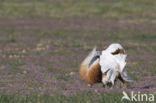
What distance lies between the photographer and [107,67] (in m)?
14.0

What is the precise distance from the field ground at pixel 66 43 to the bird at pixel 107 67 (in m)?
0.28

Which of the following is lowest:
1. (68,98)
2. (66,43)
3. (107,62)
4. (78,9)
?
(68,98)

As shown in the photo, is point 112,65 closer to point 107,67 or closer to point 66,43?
point 107,67

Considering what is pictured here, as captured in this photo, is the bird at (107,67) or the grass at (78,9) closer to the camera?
the bird at (107,67)

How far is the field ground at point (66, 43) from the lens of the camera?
550 inches

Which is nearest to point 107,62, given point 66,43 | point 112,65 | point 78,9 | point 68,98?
point 112,65

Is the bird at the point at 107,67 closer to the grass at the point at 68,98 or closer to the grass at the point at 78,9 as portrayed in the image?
the grass at the point at 68,98

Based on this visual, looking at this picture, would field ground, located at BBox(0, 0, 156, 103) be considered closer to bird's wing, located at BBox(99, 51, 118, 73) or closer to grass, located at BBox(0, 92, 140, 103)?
grass, located at BBox(0, 92, 140, 103)

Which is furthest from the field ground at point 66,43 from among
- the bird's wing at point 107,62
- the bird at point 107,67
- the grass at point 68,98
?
the bird's wing at point 107,62

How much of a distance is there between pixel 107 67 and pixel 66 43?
17.5 m

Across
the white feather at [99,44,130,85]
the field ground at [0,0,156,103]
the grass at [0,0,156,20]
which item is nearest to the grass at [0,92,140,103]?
the field ground at [0,0,156,103]

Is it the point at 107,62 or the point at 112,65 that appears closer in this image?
the point at 112,65

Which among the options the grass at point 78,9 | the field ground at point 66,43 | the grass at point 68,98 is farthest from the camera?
the grass at point 78,9

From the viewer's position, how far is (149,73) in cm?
1905
